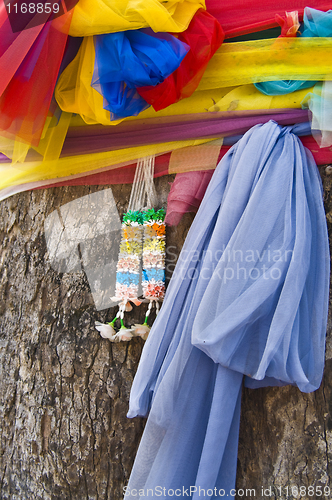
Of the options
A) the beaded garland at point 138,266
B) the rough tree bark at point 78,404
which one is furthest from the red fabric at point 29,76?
the beaded garland at point 138,266

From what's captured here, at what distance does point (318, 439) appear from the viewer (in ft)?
3.51

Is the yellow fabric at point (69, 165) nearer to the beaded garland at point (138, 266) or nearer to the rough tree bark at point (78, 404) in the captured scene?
the rough tree bark at point (78, 404)


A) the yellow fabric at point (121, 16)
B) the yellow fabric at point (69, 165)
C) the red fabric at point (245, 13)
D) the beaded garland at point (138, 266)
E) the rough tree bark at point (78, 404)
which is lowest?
the rough tree bark at point (78, 404)

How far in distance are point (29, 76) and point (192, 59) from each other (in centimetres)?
51

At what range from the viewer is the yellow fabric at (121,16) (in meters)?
1.06

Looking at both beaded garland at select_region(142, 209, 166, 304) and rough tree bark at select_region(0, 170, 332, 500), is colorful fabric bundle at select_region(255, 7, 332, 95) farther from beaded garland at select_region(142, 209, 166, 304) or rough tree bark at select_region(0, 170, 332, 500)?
beaded garland at select_region(142, 209, 166, 304)

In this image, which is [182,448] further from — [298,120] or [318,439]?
[298,120]

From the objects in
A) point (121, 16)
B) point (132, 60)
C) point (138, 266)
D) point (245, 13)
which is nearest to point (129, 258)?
point (138, 266)

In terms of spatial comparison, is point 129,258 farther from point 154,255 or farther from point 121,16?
point 121,16

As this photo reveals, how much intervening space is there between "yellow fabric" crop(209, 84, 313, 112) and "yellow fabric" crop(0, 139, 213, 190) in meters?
0.23

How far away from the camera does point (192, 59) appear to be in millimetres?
1173

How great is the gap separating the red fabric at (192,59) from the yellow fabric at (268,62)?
76 millimetres

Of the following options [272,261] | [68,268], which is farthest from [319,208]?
[68,268]

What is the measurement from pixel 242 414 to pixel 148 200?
80 cm
